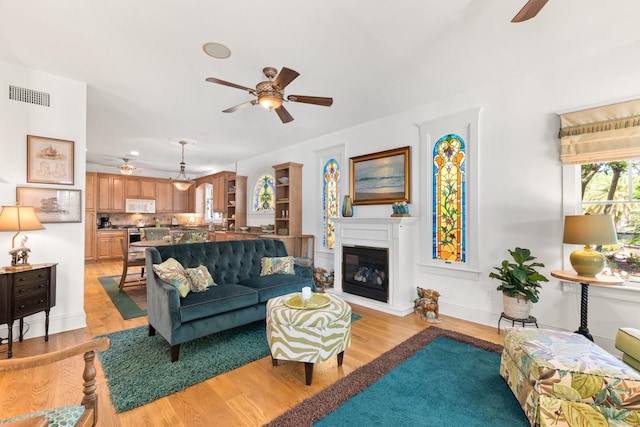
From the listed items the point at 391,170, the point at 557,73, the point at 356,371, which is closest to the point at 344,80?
the point at 391,170

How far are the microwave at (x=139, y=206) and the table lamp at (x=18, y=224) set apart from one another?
622cm

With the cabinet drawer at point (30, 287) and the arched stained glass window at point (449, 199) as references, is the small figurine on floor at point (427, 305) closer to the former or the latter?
the arched stained glass window at point (449, 199)

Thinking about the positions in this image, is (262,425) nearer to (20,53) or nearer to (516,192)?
(516,192)

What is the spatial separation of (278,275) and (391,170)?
7.36ft

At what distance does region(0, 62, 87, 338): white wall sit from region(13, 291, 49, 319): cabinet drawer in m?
0.34

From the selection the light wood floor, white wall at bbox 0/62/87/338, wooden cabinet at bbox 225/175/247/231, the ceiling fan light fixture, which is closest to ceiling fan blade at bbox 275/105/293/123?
the ceiling fan light fixture

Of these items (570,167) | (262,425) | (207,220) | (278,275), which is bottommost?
(262,425)

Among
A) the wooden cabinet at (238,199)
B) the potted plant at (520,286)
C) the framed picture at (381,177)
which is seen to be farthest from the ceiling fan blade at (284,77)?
the wooden cabinet at (238,199)

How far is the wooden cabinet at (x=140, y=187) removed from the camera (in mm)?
8531

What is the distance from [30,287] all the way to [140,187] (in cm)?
673

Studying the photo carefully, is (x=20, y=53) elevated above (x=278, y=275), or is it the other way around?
(x=20, y=53)

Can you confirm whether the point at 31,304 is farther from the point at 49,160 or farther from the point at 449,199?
the point at 449,199

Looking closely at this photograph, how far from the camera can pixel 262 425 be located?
5.90ft

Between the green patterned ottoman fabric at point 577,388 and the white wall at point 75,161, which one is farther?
the white wall at point 75,161
